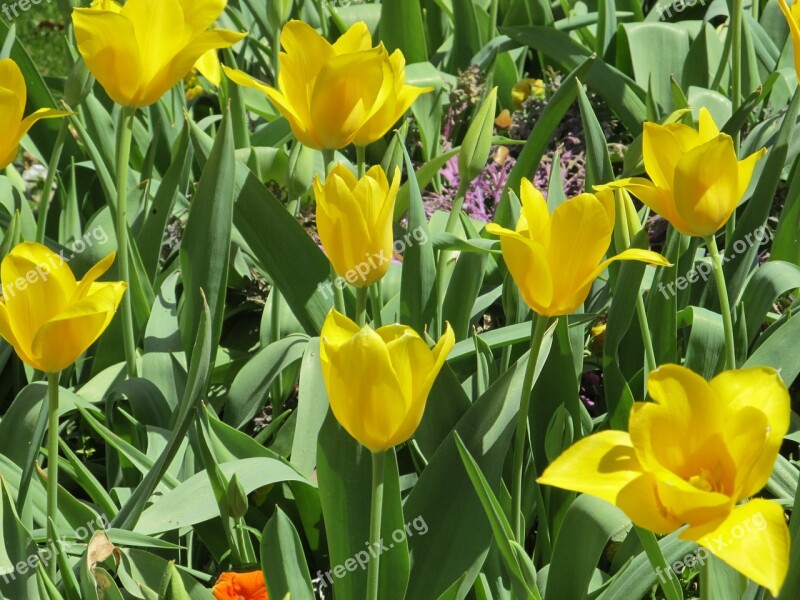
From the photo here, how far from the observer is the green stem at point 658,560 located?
1.01 metres

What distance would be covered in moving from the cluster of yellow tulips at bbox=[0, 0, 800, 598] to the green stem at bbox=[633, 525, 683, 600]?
17 cm

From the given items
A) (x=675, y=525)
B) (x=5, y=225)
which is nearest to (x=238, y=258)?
(x=5, y=225)

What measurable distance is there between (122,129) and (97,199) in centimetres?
100

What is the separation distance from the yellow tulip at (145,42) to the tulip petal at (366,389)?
2.05 ft

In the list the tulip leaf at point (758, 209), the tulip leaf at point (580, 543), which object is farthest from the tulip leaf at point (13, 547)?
the tulip leaf at point (758, 209)

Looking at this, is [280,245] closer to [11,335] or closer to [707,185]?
[11,335]

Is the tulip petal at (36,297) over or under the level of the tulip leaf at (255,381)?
over

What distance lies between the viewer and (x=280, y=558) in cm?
108

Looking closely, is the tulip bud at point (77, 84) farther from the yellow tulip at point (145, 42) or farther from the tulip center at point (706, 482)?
the tulip center at point (706, 482)

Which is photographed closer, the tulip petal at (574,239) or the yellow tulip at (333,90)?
the tulip petal at (574,239)

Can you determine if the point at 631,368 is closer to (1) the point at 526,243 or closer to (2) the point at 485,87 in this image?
(1) the point at 526,243

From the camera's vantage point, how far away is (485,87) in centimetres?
236

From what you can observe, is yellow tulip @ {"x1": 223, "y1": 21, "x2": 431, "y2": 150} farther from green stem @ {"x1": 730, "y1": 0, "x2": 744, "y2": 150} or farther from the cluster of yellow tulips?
green stem @ {"x1": 730, "y1": 0, "x2": 744, "y2": 150}

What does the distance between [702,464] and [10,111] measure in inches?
36.3
